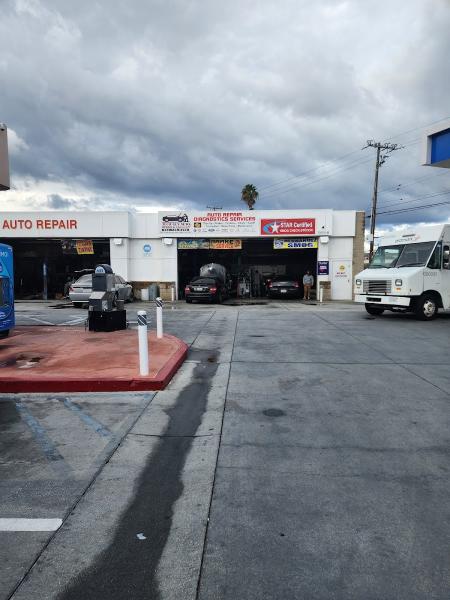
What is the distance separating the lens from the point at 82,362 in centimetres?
743

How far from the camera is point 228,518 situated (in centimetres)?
300

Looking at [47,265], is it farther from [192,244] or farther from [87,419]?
[87,419]

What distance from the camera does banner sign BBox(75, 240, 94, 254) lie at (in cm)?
2563

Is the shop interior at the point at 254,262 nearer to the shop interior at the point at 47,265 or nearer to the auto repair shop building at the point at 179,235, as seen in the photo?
the auto repair shop building at the point at 179,235

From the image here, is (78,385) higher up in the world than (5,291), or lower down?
lower down

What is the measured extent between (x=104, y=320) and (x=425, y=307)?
33.2ft

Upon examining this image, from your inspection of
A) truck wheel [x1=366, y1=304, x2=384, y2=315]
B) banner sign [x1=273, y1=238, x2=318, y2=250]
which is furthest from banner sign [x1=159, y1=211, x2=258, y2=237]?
truck wheel [x1=366, y1=304, x2=384, y2=315]

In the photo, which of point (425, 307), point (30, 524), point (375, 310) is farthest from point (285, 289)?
point (30, 524)

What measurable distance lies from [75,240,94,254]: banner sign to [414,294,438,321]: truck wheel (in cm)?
1886

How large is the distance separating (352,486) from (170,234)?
22764 mm

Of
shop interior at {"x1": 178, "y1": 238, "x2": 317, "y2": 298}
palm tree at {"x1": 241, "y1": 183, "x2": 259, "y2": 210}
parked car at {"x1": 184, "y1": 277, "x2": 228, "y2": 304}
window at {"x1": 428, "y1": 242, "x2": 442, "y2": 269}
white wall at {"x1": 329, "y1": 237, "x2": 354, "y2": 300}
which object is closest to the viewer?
window at {"x1": 428, "y1": 242, "x2": 442, "y2": 269}

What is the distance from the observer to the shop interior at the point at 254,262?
3180 cm

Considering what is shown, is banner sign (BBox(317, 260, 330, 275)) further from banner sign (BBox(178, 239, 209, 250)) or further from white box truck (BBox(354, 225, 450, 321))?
white box truck (BBox(354, 225, 450, 321))

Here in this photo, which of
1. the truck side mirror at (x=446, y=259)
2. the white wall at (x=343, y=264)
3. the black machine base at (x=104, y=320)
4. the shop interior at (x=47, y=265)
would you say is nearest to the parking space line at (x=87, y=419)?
the black machine base at (x=104, y=320)
